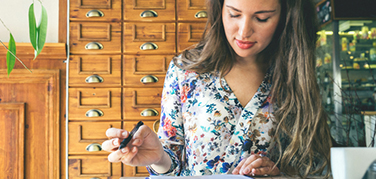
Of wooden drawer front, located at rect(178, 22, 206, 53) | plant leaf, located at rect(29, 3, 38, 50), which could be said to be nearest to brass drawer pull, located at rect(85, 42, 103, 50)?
wooden drawer front, located at rect(178, 22, 206, 53)

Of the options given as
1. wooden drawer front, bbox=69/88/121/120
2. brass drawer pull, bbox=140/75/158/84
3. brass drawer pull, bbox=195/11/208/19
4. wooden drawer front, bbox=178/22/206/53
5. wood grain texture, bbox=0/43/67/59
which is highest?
brass drawer pull, bbox=195/11/208/19

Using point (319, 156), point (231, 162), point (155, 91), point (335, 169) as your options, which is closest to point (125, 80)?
point (155, 91)

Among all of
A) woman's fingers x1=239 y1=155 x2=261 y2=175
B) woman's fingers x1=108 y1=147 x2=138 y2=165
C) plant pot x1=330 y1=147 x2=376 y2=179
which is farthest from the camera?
woman's fingers x1=239 y1=155 x2=261 y2=175

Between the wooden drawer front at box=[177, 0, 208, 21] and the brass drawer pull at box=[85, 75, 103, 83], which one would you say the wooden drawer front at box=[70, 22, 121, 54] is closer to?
the brass drawer pull at box=[85, 75, 103, 83]

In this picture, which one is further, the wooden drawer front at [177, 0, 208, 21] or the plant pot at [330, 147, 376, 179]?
the wooden drawer front at [177, 0, 208, 21]

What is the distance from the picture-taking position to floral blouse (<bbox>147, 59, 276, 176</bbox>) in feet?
2.90

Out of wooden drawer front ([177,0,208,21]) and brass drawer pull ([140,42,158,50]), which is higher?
wooden drawer front ([177,0,208,21])

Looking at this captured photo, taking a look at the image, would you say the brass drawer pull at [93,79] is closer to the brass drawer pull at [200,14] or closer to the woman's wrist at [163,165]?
the brass drawer pull at [200,14]

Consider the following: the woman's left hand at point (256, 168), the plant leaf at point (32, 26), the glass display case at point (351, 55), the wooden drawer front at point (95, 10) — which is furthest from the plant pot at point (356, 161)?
the glass display case at point (351, 55)

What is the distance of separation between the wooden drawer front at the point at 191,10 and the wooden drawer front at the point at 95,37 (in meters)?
0.51

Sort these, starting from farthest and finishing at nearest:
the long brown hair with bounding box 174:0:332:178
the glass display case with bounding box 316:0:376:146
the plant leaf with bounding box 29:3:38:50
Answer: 1. the glass display case with bounding box 316:0:376:146
2. the plant leaf with bounding box 29:3:38:50
3. the long brown hair with bounding box 174:0:332:178

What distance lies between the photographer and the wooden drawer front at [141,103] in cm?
217

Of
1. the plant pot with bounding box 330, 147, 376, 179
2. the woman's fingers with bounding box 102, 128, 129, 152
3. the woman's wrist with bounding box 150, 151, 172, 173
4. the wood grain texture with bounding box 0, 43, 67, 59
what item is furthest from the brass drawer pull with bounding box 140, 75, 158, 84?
the plant pot with bounding box 330, 147, 376, 179

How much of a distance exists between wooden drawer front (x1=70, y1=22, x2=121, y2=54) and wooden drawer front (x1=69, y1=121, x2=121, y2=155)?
0.57 meters
